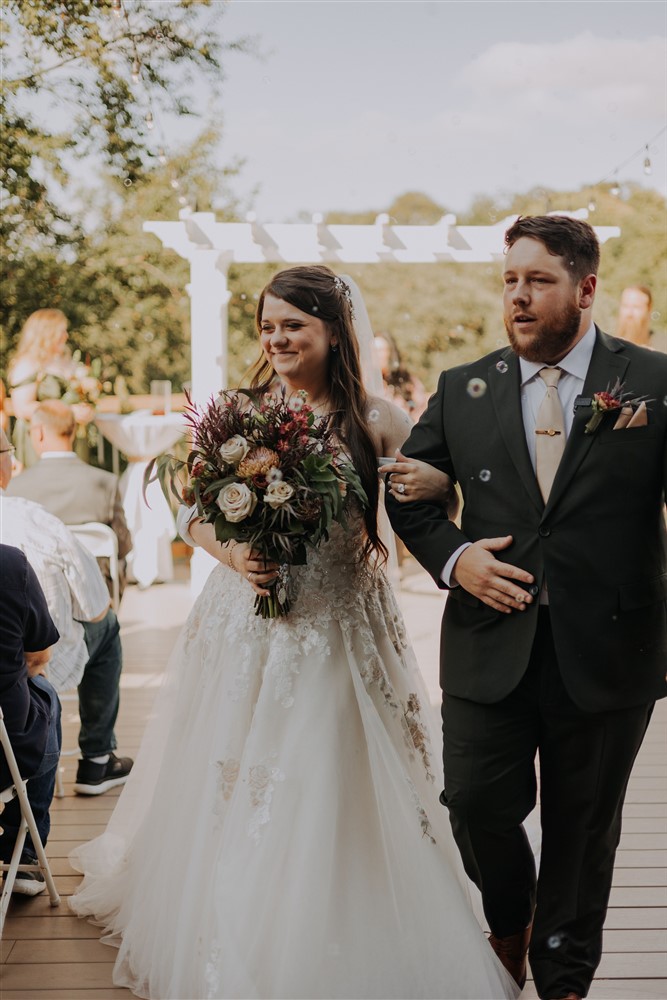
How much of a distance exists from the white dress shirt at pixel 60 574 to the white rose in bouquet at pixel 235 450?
150 centimetres

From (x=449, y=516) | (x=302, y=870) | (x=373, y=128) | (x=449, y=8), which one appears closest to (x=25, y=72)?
(x=449, y=516)

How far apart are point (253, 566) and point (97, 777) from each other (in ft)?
6.89

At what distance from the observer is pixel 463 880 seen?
3.06m

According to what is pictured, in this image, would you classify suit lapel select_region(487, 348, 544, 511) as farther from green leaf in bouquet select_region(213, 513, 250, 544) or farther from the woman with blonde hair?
the woman with blonde hair

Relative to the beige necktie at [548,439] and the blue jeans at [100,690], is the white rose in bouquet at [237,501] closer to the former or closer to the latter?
the beige necktie at [548,439]

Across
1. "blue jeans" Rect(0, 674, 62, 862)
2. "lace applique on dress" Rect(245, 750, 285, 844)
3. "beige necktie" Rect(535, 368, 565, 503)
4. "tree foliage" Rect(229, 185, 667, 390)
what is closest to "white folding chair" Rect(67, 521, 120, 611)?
"blue jeans" Rect(0, 674, 62, 862)

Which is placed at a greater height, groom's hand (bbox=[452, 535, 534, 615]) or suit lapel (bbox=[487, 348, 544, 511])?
suit lapel (bbox=[487, 348, 544, 511])

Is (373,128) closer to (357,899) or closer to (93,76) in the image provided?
(93,76)

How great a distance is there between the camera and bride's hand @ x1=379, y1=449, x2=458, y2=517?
8.70ft

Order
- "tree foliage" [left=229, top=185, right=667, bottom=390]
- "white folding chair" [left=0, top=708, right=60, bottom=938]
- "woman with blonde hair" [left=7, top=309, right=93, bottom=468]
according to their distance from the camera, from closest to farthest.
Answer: "white folding chair" [left=0, top=708, right=60, bottom=938], "woman with blonde hair" [left=7, top=309, right=93, bottom=468], "tree foliage" [left=229, top=185, right=667, bottom=390]

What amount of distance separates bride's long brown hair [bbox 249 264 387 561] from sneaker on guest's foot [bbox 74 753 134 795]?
195cm

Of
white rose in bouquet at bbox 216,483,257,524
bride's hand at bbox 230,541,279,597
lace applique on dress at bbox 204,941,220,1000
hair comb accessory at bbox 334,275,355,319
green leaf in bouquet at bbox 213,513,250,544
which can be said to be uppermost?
hair comb accessory at bbox 334,275,355,319

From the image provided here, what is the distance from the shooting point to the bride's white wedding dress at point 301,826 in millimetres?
2619

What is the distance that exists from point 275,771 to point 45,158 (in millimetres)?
5188
